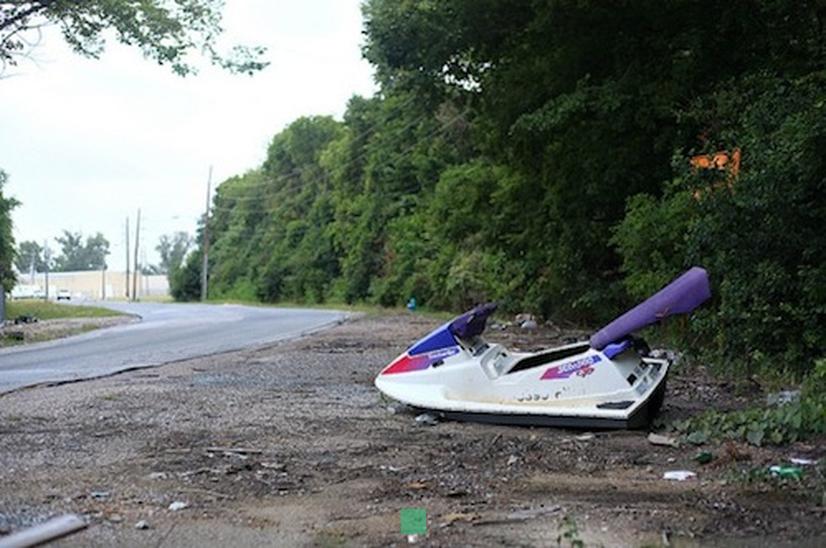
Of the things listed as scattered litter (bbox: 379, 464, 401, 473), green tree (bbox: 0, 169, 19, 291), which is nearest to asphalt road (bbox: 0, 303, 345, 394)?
scattered litter (bbox: 379, 464, 401, 473)

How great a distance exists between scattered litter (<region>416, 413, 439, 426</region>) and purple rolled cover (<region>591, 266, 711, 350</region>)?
5.72 feet

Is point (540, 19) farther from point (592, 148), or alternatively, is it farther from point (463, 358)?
point (463, 358)

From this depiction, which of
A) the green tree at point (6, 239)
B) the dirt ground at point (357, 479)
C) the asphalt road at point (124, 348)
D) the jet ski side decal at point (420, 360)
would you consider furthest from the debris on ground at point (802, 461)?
the green tree at point (6, 239)

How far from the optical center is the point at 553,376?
25.9ft

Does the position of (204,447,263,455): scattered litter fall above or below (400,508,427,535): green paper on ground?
below

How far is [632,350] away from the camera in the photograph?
26.1ft

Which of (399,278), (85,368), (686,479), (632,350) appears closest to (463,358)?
(632,350)

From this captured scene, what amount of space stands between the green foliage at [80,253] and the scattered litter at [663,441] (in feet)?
515

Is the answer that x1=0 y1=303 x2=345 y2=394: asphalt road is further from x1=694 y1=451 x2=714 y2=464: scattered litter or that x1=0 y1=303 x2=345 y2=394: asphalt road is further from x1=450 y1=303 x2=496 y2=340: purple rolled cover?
x1=694 y1=451 x2=714 y2=464: scattered litter

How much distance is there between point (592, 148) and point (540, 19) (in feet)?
8.63

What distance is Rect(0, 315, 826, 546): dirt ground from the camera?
468cm

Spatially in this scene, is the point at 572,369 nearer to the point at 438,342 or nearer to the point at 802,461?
the point at 438,342

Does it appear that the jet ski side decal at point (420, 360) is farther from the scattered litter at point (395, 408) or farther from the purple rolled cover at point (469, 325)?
the scattered litter at point (395, 408)

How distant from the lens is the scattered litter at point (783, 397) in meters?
8.21
